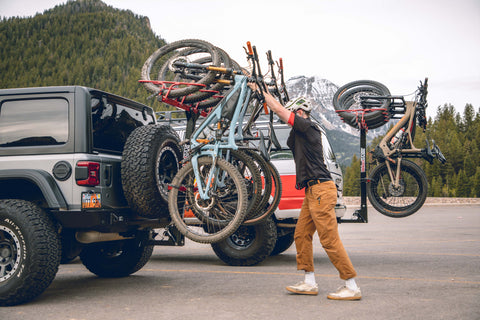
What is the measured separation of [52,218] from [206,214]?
1.65 meters

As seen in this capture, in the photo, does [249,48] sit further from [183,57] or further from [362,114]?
[362,114]

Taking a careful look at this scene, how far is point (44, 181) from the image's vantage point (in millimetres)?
5457

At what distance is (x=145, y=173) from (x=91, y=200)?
2.08 ft

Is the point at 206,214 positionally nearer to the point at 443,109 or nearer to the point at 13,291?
the point at 13,291

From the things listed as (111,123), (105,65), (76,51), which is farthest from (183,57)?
(76,51)

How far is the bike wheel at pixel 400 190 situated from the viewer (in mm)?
9320

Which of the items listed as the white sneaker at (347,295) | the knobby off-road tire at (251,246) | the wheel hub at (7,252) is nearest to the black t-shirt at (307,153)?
the white sneaker at (347,295)

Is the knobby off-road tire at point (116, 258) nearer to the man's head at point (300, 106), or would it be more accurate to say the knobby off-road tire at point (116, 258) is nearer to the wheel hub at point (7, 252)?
the wheel hub at point (7, 252)

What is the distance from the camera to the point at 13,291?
208 inches

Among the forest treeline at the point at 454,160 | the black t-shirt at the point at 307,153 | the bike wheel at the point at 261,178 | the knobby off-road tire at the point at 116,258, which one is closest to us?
the black t-shirt at the point at 307,153

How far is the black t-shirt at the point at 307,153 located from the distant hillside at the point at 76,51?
125 metres

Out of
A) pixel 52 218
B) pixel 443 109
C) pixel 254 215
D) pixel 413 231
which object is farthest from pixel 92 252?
pixel 443 109

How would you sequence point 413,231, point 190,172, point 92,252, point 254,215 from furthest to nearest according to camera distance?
point 413,231, point 92,252, point 254,215, point 190,172

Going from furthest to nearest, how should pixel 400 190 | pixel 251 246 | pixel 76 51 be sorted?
pixel 76 51 → pixel 400 190 → pixel 251 246
